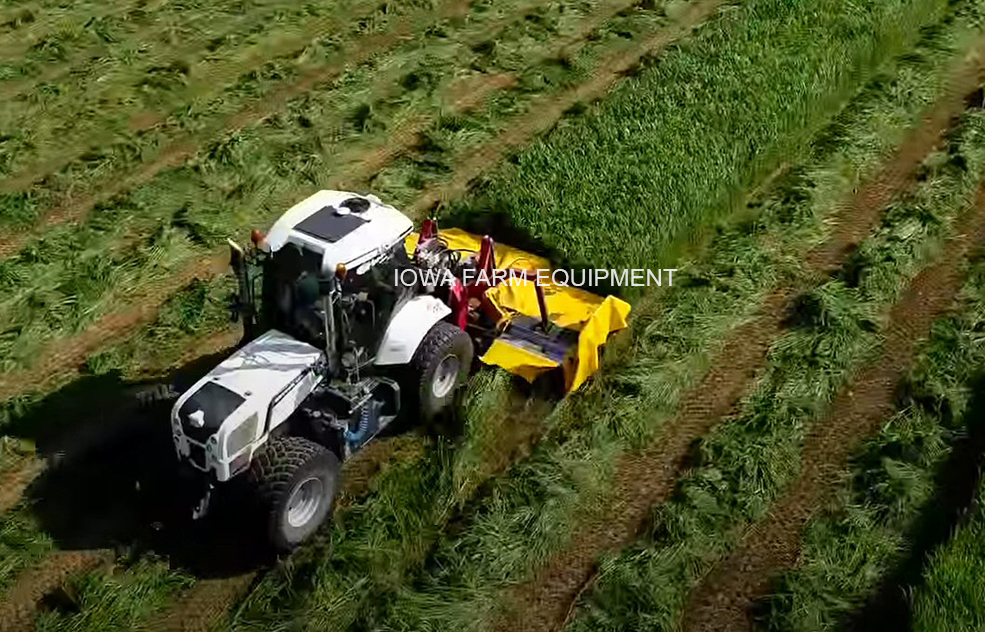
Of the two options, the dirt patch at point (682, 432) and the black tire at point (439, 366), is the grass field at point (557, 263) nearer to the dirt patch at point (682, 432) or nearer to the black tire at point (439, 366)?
the dirt patch at point (682, 432)

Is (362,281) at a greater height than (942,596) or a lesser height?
greater

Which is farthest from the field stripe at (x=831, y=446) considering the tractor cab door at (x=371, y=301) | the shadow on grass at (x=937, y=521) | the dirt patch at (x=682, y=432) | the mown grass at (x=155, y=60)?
the mown grass at (x=155, y=60)

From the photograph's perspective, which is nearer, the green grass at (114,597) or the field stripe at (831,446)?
the green grass at (114,597)

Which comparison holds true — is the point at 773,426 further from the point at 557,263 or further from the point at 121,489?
the point at 121,489

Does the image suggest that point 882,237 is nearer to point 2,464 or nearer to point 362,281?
point 362,281

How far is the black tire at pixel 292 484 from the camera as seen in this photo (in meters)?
8.62

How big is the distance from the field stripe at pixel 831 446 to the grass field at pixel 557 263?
0.14 feet

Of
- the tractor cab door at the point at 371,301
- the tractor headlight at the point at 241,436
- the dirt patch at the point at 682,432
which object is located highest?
the tractor cab door at the point at 371,301

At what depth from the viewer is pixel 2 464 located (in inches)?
397

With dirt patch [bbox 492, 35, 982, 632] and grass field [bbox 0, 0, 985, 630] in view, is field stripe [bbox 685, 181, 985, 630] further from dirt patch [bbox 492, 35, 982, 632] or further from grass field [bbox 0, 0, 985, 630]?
dirt patch [bbox 492, 35, 982, 632]

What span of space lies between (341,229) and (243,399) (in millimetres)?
1605

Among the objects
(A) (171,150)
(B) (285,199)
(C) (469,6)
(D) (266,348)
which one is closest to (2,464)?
(D) (266,348)

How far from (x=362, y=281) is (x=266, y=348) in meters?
0.96

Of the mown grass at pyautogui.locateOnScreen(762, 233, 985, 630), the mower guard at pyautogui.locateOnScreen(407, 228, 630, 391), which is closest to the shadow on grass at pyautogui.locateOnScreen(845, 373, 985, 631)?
the mown grass at pyautogui.locateOnScreen(762, 233, 985, 630)
